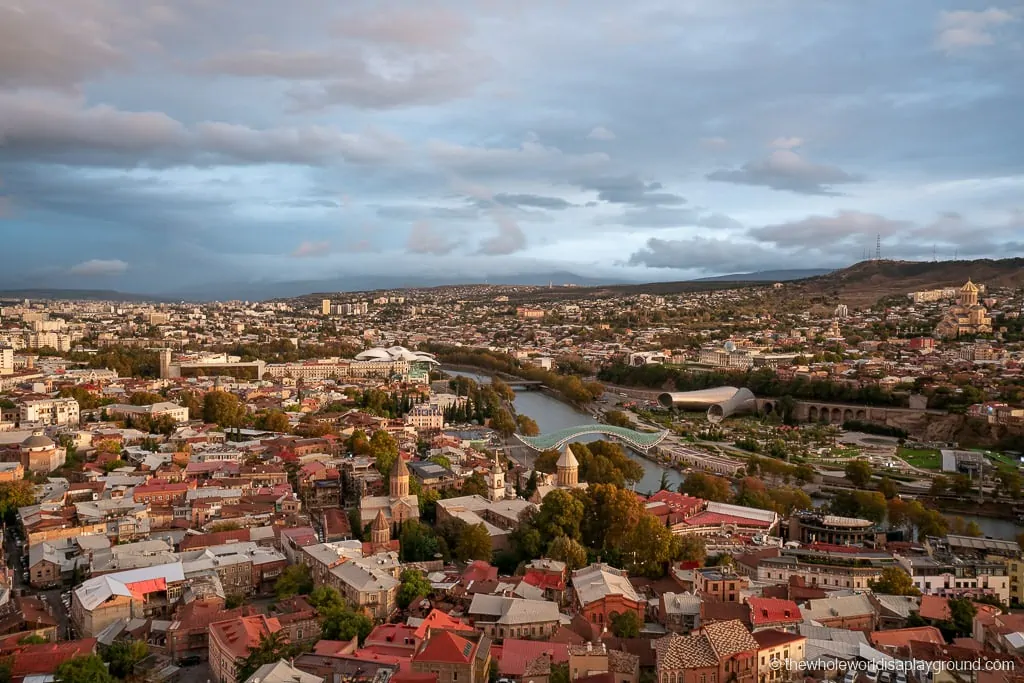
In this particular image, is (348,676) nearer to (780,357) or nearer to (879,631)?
(879,631)

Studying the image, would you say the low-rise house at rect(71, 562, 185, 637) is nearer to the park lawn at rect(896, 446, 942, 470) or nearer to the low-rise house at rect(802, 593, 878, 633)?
the low-rise house at rect(802, 593, 878, 633)

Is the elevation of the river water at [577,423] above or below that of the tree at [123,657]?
below

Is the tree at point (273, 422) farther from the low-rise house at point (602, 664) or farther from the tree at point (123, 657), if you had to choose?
the low-rise house at point (602, 664)

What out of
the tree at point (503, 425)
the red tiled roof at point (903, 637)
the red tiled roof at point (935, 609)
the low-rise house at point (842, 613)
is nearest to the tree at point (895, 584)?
the red tiled roof at point (935, 609)

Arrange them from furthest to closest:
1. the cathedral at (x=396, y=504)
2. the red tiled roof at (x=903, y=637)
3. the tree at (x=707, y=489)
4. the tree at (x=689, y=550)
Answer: the tree at (x=707, y=489) → the cathedral at (x=396, y=504) → the tree at (x=689, y=550) → the red tiled roof at (x=903, y=637)

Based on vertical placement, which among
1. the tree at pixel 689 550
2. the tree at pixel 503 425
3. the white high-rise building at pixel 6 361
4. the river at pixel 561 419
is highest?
the white high-rise building at pixel 6 361

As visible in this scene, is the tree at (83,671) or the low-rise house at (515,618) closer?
the tree at (83,671)

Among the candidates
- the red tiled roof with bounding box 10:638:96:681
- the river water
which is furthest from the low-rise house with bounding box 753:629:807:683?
the river water
